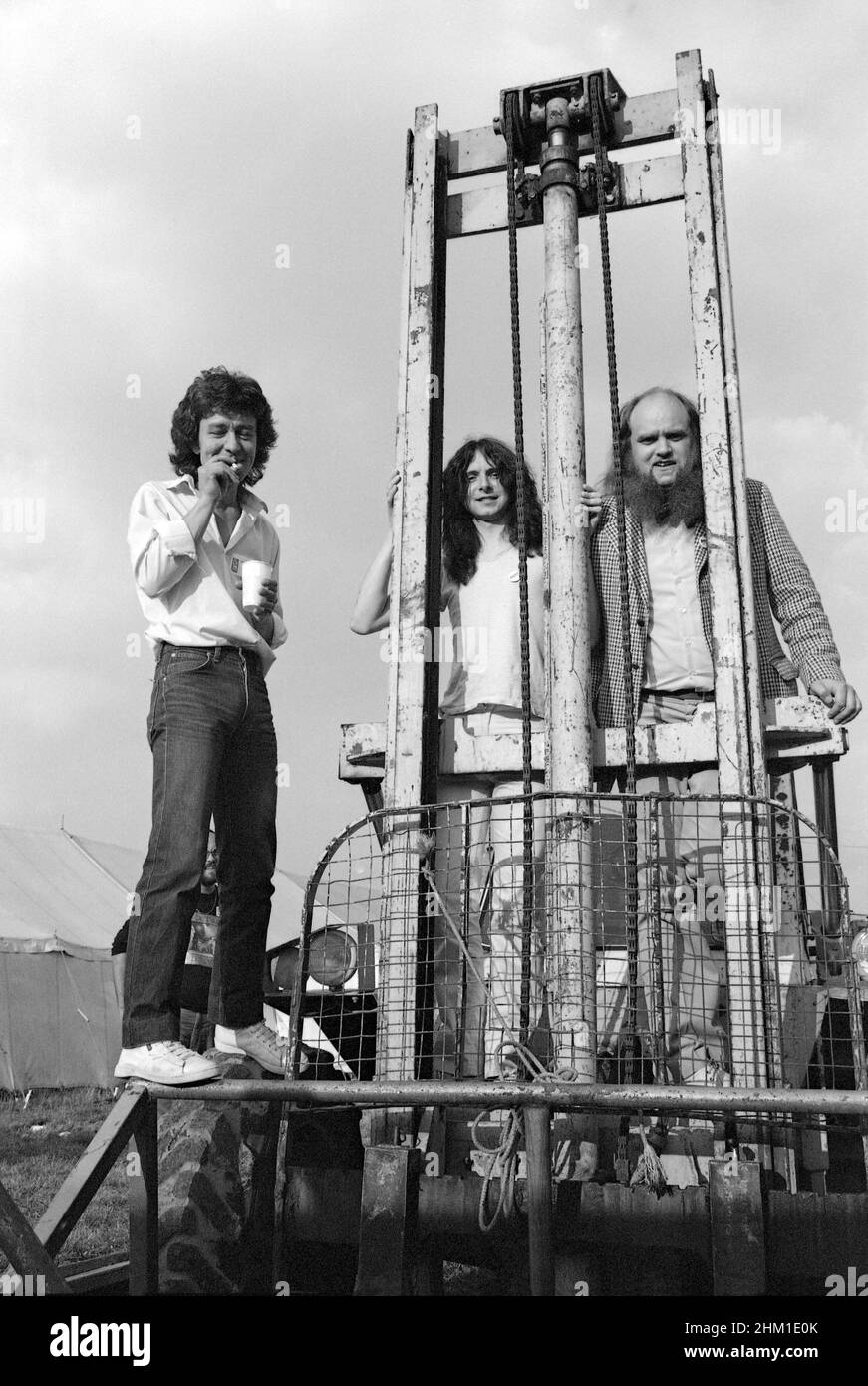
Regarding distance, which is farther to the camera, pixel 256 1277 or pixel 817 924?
pixel 817 924

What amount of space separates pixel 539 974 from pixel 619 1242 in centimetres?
69

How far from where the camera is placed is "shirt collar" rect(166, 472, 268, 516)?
382 cm

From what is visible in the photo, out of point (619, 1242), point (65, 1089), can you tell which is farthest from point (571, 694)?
point (65, 1089)

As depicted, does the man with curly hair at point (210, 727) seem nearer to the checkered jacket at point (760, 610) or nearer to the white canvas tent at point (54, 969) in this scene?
the checkered jacket at point (760, 610)

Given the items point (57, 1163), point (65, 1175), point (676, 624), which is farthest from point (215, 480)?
point (57, 1163)

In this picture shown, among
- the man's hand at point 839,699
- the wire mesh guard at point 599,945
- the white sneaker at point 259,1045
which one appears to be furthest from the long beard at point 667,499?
the white sneaker at point 259,1045

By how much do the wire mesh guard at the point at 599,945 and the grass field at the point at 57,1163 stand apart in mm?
1513

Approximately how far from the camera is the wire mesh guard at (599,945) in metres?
3.13

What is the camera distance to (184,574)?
361 cm

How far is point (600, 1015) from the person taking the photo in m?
3.55

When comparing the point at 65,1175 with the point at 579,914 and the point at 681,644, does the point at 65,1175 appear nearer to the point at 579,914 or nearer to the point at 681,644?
the point at 579,914

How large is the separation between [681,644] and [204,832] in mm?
1541
